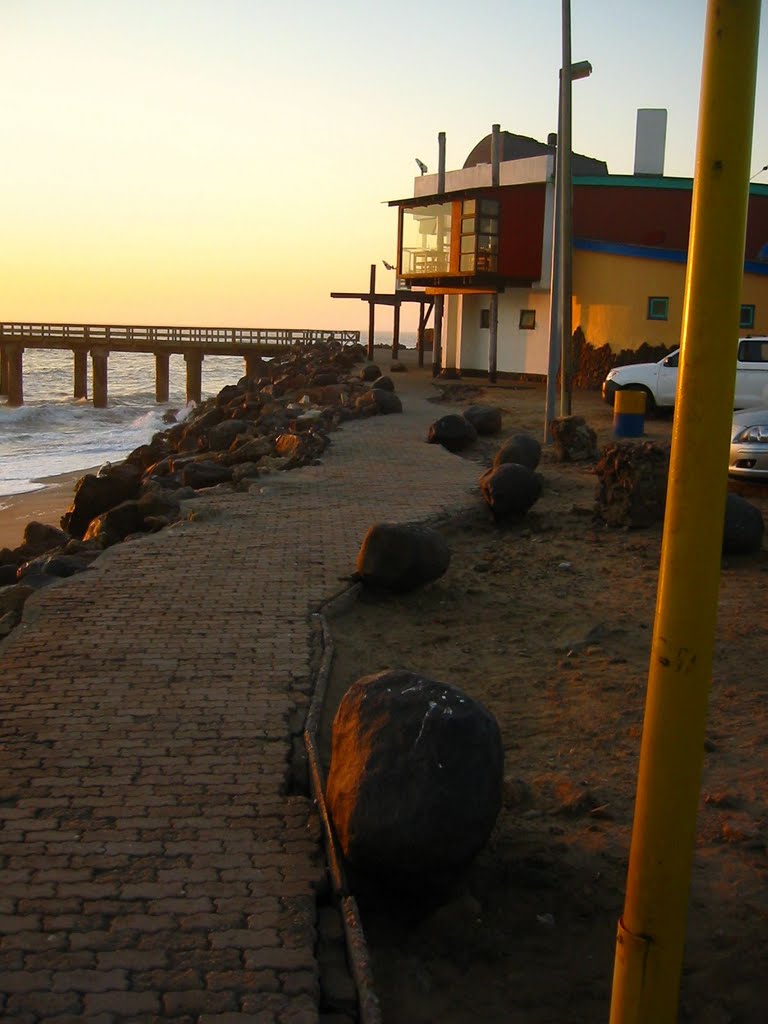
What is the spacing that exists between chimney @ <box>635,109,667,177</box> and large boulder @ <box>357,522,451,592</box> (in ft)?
85.2

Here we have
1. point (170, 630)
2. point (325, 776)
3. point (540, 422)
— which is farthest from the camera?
point (540, 422)

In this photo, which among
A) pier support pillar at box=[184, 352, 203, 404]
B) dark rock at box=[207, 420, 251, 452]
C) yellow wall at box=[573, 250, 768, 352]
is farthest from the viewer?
pier support pillar at box=[184, 352, 203, 404]

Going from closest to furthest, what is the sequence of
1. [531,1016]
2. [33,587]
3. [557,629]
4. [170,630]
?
[531,1016] < [170,630] < [557,629] < [33,587]

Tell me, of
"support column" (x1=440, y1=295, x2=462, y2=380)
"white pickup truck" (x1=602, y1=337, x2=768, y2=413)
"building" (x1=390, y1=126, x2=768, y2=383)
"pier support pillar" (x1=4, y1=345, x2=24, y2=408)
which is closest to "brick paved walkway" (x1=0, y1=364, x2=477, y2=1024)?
"white pickup truck" (x1=602, y1=337, x2=768, y2=413)

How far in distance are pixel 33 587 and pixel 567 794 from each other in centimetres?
494

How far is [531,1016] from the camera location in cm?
361

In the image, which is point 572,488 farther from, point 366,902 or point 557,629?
point 366,902

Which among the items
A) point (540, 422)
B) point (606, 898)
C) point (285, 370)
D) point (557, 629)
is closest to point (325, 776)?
point (606, 898)

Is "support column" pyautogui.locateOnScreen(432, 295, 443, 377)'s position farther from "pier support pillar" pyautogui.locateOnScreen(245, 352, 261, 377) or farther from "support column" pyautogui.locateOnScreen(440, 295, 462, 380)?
"pier support pillar" pyautogui.locateOnScreen(245, 352, 261, 377)

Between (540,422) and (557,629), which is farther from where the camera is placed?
(540,422)

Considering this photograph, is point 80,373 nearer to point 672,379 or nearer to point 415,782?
point 672,379

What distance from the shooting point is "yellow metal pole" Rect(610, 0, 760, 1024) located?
94.8 inches

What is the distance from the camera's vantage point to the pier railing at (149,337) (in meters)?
47.4

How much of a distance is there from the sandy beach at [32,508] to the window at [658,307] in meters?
14.4
